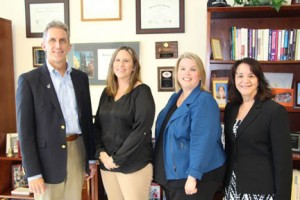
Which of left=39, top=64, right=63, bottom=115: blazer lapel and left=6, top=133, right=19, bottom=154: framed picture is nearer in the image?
left=39, top=64, right=63, bottom=115: blazer lapel

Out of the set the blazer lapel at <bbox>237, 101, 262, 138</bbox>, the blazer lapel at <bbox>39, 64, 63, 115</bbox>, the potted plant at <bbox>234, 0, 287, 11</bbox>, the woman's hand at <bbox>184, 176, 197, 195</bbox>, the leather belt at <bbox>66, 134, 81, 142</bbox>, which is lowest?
the woman's hand at <bbox>184, 176, 197, 195</bbox>

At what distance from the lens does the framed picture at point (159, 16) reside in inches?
100.0

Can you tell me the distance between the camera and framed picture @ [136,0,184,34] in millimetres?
2539

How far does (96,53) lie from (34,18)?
700mm

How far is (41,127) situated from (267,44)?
1.73 metres

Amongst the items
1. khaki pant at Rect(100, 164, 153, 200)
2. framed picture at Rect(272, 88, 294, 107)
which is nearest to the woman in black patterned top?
khaki pant at Rect(100, 164, 153, 200)

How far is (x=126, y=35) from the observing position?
104 inches

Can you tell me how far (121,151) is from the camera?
5.32 ft

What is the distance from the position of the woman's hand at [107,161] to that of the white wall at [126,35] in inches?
41.1

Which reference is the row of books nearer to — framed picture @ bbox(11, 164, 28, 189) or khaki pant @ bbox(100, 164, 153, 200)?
khaki pant @ bbox(100, 164, 153, 200)

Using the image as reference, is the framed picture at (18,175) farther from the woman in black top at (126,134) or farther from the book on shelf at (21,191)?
the woman in black top at (126,134)

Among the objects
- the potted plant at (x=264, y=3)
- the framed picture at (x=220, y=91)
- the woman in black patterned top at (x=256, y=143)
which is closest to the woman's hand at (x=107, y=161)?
the woman in black patterned top at (x=256, y=143)

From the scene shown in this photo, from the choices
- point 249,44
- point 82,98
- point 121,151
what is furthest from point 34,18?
point 249,44

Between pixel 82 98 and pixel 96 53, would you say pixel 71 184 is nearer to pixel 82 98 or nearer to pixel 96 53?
pixel 82 98
